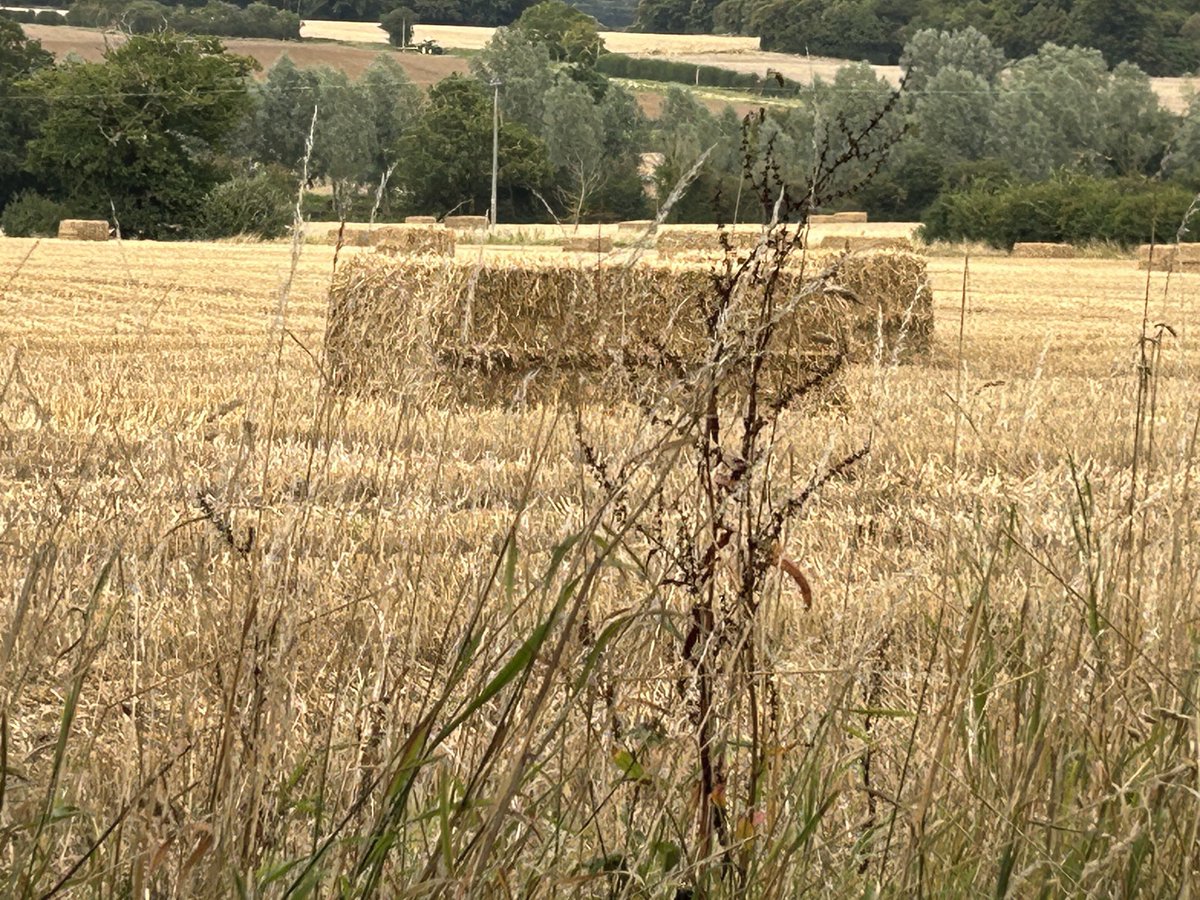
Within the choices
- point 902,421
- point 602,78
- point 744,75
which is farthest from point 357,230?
point 744,75

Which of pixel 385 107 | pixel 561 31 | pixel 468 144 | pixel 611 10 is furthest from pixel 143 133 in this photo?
pixel 611 10

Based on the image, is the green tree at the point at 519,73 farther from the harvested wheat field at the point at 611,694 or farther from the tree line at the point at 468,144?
the harvested wheat field at the point at 611,694

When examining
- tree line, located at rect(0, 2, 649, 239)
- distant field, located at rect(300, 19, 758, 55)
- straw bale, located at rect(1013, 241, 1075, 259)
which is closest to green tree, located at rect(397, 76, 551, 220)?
tree line, located at rect(0, 2, 649, 239)

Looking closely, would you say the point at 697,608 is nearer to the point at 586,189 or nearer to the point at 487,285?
the point at 586,189

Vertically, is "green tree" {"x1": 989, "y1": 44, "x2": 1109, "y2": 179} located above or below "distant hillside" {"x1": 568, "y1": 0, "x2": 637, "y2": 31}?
below

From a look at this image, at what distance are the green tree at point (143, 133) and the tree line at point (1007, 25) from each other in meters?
32.7

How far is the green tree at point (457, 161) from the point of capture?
4556 cm

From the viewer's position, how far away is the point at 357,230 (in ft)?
101

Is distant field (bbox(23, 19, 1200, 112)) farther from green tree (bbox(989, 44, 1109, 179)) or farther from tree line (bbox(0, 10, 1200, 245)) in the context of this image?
tree line (bbox(0, 10, 1200, 245))

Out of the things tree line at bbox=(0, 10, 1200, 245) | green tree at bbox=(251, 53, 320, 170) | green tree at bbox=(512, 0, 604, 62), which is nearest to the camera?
tree line at bbox=(0, 10, 1200, 245)

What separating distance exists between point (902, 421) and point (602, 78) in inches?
2338

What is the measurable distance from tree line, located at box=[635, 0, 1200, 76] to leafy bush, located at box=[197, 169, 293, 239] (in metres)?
34.3

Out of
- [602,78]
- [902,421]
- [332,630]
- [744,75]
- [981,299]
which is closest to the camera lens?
[332,630]

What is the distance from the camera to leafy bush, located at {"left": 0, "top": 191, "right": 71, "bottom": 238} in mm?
41062
